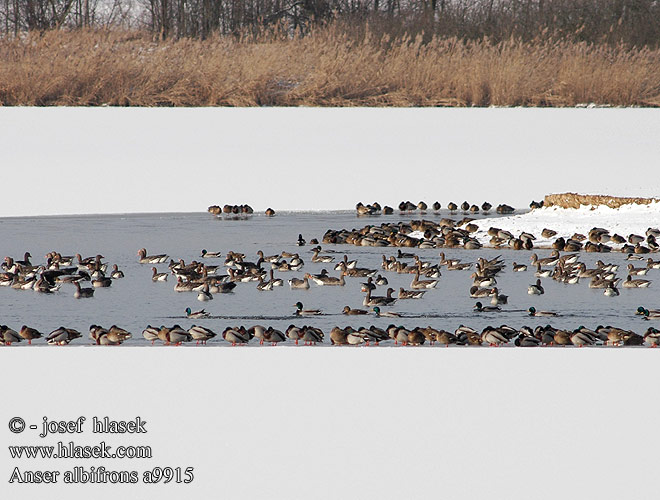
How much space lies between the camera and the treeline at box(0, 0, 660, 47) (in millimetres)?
24891

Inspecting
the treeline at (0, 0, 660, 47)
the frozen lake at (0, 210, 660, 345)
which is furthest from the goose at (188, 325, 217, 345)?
the treeline at (0, 0, 660, 47)

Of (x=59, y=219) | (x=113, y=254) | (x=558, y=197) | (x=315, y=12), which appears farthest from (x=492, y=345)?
(x=315, y=12)

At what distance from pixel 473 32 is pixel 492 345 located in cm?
1854

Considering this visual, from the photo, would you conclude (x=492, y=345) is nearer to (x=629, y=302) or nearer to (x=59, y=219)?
(x=629, y=302)

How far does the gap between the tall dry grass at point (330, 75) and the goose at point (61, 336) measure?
15.2m

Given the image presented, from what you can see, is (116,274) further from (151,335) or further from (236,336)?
(236,336)

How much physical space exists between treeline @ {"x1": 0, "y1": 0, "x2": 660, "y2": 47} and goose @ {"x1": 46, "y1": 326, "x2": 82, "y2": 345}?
17586 millimetres

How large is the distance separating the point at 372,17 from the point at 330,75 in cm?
361

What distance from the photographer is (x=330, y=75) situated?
2266cm

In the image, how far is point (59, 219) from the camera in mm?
18344

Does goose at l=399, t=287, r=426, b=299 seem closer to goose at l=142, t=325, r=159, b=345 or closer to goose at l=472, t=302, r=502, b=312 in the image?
goose at l=472, t=302, r=502, b=312

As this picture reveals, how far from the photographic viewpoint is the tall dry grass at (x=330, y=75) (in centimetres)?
2239

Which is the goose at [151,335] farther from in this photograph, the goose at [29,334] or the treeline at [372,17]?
the treeline at [372,17]

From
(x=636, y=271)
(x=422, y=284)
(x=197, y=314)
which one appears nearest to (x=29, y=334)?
(x=197, y=314)
